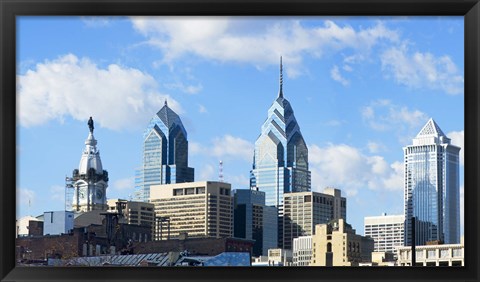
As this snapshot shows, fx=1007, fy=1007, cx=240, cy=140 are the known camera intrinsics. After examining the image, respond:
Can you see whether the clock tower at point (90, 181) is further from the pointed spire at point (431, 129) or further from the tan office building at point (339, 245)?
the pointed spire at point (431, 129)

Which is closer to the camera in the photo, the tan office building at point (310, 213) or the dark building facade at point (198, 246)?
the dark building facade at point (198, 246)

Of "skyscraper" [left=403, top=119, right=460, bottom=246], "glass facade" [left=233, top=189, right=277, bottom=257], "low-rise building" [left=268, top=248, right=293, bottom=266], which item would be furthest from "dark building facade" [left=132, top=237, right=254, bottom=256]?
"skyscraper" [left=403, top=119, right=460, bottom=246]

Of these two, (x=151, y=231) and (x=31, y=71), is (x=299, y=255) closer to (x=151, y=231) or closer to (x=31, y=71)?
(x=151, y=231)

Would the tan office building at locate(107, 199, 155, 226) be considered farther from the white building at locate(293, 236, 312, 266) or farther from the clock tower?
the white building at locate(293, 236, 312, 266)

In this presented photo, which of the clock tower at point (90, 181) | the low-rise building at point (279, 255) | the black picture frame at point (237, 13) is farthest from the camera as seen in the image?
the clock tower at point (90, 181)

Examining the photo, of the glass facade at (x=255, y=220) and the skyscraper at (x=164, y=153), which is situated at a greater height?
the skyscraper at (x=164, y=153)

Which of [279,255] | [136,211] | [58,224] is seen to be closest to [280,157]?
[136,211]

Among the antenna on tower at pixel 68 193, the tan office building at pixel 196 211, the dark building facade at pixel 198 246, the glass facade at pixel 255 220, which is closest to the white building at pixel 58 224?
the dark building facade at pixel 198 246

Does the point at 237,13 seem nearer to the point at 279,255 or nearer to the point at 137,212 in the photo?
the point at 279,255
